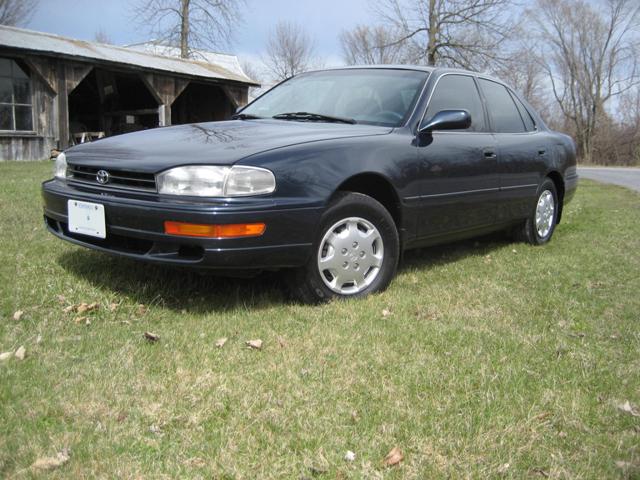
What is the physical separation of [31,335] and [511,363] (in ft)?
7.33

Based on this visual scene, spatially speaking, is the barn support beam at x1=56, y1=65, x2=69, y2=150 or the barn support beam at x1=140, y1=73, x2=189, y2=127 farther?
the barn support beam at x1=140, y1=73, x2=189, y2=127

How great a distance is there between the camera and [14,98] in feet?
49.8

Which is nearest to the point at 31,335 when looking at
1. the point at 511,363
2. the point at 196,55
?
the point at 511,363

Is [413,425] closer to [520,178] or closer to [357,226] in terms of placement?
[357,226]

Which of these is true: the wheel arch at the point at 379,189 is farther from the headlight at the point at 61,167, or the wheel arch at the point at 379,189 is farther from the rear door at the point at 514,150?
the headlight at the point at 61,167

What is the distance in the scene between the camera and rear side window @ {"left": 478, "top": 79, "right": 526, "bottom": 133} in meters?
5.16

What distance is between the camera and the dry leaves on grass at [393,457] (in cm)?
201

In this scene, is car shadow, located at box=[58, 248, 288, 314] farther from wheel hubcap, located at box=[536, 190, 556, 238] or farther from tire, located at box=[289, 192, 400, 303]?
wheel hubcap, located at box=[536, 190, 556, 238]

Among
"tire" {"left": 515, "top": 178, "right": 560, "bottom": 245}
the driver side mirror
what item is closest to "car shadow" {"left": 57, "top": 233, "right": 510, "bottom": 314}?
the driver side mirror

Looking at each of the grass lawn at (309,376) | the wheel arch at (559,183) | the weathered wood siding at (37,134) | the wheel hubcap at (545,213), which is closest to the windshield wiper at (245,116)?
the grass lawn at (309,376)

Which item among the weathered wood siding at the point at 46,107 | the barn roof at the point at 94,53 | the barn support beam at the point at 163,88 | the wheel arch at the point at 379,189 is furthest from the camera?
the barn support beam at the point at 163,88

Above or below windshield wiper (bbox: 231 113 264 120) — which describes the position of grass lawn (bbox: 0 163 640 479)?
below

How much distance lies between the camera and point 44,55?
1459cm

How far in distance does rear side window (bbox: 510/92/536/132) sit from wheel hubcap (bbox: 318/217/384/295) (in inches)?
102
